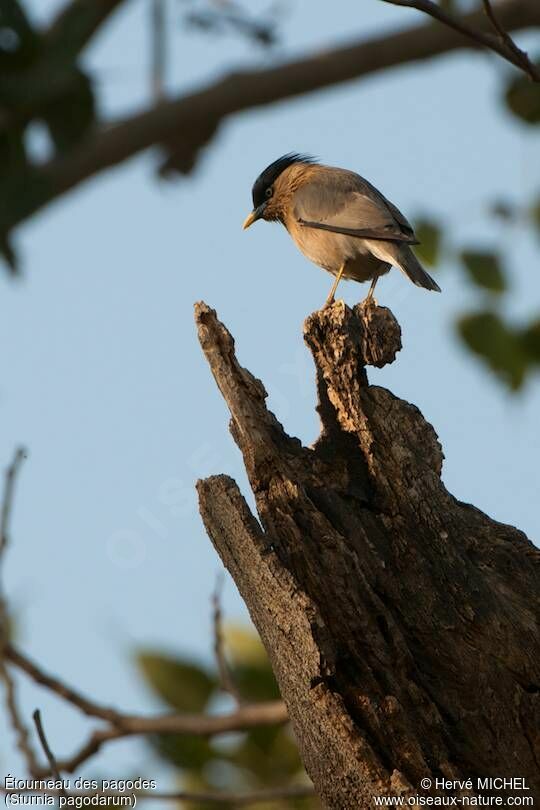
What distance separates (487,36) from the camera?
4.62m

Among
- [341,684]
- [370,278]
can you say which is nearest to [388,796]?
[341,684]

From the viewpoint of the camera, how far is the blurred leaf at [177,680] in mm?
9266

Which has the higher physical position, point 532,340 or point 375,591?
point 532,340

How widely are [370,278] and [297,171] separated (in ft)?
4.85

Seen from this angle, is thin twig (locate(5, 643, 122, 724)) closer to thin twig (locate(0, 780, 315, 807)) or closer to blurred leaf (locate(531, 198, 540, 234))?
thin twig (locate(0, 780, 315, 807))

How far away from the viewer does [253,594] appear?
461cm

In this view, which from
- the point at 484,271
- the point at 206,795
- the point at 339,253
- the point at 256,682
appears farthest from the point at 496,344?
the point at 206,795

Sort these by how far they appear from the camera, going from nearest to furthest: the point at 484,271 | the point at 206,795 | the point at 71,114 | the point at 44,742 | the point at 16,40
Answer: the point at 16,40 < the point at 71,114 < the point at 44,742 < the point at 206,795 < the point at 484,271

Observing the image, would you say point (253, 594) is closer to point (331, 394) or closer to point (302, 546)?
point (302, 546)

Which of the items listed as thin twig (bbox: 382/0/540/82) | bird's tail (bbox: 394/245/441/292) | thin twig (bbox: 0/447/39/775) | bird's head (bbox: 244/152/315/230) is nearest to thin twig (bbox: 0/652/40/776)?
thin twig (bbox: 0/447/39/775)

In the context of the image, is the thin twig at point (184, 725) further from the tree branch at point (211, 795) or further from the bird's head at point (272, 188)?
the bird's head at point (272, 188)

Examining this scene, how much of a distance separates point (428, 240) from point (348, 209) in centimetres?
97

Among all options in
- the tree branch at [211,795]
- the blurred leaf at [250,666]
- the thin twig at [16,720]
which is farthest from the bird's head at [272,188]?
the thin twig at [16,720]

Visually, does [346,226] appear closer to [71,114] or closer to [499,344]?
[499,344]
